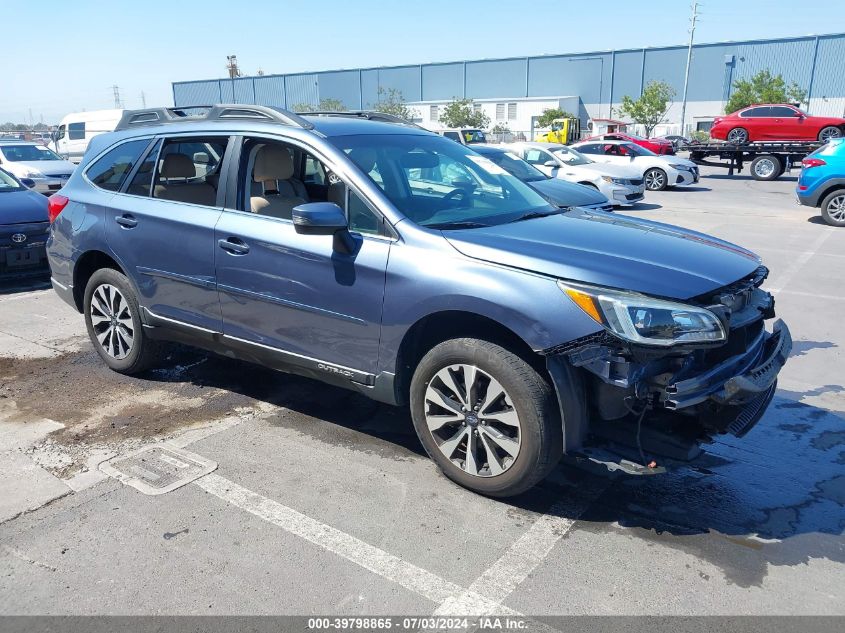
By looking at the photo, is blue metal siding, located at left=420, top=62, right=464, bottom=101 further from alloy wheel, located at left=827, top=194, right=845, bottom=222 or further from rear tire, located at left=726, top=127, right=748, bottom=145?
alloy wheel, located at left=827, top=194, right=845, bottom=222

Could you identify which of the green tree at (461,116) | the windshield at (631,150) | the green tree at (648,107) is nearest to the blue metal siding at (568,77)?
the green tree at (648,107)

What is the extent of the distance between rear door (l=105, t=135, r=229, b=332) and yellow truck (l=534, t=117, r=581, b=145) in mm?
35830

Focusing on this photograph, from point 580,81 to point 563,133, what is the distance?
1307 inches

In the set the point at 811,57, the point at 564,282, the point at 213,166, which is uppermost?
the point at 811,57

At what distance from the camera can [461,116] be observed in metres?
63.8

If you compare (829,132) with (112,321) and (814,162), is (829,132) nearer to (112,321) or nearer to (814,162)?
(814,162)

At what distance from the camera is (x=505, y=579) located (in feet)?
9.73

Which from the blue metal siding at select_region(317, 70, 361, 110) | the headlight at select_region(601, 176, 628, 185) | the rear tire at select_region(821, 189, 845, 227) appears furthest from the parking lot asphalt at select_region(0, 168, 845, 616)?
the blue metal siding at select_region(317, 70, 361, 110)

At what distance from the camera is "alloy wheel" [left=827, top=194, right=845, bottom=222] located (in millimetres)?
13484

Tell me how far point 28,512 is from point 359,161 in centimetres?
255

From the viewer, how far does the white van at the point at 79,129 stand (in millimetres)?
28375

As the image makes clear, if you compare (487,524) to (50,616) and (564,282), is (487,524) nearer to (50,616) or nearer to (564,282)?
(564,282)

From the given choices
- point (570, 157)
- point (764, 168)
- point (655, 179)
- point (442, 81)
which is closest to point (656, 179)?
point (655, 179)

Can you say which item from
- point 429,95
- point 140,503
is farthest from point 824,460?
point 429,95
